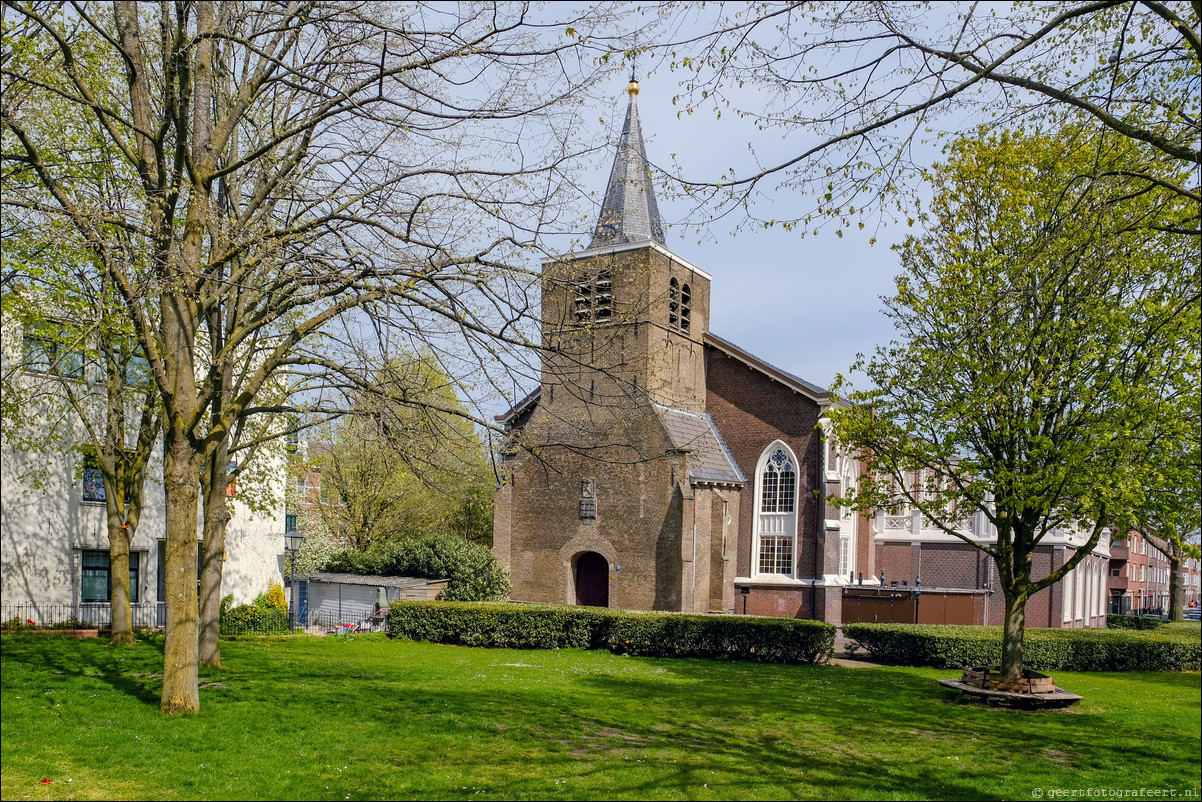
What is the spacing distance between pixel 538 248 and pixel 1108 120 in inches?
225

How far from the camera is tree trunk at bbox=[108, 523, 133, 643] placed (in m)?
17.5

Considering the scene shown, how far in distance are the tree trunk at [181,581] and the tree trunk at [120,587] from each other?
8.70m

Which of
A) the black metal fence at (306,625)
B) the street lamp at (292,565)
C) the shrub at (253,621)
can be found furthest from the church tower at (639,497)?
the shrub at (253,621)

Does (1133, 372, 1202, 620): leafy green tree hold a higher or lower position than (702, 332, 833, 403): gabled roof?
lower

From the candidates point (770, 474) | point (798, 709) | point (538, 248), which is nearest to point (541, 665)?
point (798, 709)

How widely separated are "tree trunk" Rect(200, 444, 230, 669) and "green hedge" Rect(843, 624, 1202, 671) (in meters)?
15.7

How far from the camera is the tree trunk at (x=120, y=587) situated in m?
17.5

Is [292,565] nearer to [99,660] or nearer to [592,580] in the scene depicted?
[592,580]

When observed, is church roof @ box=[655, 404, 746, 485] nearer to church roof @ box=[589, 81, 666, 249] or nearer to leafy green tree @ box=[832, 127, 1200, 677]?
church roof @ box=[589, 81, 666, 249]

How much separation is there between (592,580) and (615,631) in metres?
8.49

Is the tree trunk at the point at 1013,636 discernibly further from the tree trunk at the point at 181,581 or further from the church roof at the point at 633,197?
the church roof at the point at 633,197

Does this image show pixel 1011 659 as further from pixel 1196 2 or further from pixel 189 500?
pixel 189 500

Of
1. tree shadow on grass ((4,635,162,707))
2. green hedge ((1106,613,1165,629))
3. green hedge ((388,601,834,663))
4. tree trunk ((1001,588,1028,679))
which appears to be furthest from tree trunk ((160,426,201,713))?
green hedge ((1106,613,1165,629))

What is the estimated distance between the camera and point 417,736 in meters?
9.99
